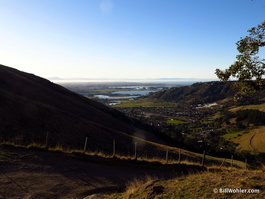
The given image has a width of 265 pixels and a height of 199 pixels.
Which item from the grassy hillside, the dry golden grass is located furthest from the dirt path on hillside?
the dry golden grass

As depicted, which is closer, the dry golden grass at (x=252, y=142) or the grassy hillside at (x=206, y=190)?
the grassy hillside at (x=206, y=190)

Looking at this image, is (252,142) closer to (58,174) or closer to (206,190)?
(206,190)

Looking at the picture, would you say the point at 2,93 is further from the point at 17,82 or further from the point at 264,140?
the point at 264,140

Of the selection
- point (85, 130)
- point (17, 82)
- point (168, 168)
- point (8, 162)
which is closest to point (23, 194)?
point (8, 162)

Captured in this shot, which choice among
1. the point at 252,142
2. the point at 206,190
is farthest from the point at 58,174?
the point at 252,142

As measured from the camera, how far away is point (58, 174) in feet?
40.7

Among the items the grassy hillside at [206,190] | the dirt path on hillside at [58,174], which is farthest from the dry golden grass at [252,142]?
the grassy hillside at [206,190]

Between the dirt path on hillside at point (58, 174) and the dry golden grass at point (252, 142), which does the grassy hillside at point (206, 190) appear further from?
the dry golden grass at point (252, 142)

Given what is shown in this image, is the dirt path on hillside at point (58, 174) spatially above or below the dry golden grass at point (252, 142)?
above

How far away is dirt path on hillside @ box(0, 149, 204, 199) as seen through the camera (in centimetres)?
1005

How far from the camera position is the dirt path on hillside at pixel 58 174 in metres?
10.0

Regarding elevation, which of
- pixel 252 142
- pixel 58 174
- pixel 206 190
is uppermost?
pixel 206 190

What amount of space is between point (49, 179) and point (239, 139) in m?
114

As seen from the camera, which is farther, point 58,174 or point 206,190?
point 58,174
